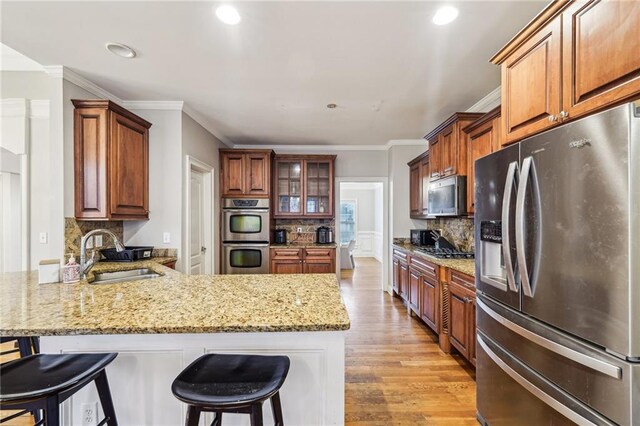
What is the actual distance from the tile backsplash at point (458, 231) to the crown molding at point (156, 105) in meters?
3.68

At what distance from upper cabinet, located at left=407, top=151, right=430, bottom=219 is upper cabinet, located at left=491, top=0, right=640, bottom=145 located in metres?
2.13

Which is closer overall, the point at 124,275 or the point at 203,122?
the point at 124,275

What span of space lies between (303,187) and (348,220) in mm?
4928

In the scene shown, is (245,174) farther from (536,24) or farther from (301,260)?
(536,24)

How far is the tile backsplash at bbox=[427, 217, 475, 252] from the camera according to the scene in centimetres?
337

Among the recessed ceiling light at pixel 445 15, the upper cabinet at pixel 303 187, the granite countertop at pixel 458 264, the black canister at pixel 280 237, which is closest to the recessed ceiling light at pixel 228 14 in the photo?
the recessed ceiling light at pixel 445 15

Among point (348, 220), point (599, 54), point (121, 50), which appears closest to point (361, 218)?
point (348, 220)

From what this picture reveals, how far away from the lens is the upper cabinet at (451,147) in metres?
2.82

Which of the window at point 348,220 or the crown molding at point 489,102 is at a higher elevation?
the crown molding at point 489,102

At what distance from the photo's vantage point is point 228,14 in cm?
174

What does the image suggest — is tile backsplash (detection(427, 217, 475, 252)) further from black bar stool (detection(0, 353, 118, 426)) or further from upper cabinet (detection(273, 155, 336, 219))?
black bar stool (detection(0, 353, 118, 426))

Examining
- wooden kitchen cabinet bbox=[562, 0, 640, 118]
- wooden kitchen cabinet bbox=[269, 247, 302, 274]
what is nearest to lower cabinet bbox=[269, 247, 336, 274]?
wooden kitchen cabinet bbox=[269, 247, 302, 274]

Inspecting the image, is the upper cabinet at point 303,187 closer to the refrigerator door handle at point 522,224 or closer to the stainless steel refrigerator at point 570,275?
the stainless steel refrigerator at point 570,275

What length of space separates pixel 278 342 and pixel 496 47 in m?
2.49
